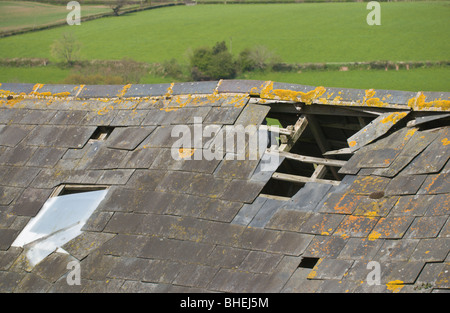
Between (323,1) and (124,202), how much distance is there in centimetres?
6365

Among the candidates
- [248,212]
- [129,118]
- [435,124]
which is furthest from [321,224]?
[129,118]

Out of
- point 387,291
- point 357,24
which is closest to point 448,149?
point 387,291

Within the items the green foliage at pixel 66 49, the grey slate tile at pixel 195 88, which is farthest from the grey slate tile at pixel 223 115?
the green foliage at pixel 66 49

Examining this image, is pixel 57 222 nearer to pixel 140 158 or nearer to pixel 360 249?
pixel 140 158

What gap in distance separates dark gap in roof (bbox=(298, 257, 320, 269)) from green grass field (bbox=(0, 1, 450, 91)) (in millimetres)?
39510

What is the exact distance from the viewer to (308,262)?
5859mm

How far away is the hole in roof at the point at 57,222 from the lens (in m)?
6.96

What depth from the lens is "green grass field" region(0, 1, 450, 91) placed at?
49.3m

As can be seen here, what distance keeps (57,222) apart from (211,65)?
49872mm

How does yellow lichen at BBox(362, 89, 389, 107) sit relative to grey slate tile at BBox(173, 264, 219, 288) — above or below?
above

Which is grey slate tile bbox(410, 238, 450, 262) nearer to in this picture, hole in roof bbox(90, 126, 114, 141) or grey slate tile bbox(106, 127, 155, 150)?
grey slate tile bbox(106, 127, 155, 150)

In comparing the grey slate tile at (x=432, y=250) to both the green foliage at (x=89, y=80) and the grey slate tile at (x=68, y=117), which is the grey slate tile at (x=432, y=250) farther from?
the green foliage at (x=89, y=80)

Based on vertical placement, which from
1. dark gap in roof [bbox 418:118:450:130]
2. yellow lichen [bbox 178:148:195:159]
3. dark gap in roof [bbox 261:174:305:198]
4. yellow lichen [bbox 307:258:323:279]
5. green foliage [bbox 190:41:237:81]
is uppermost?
dark gap in roof [bbox 418:118:450:130]

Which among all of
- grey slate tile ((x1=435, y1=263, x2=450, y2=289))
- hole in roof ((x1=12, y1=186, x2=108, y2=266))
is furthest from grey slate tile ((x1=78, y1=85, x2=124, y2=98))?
grey slate tile ((x1=435, y1=263, x2=450, y2=289))
